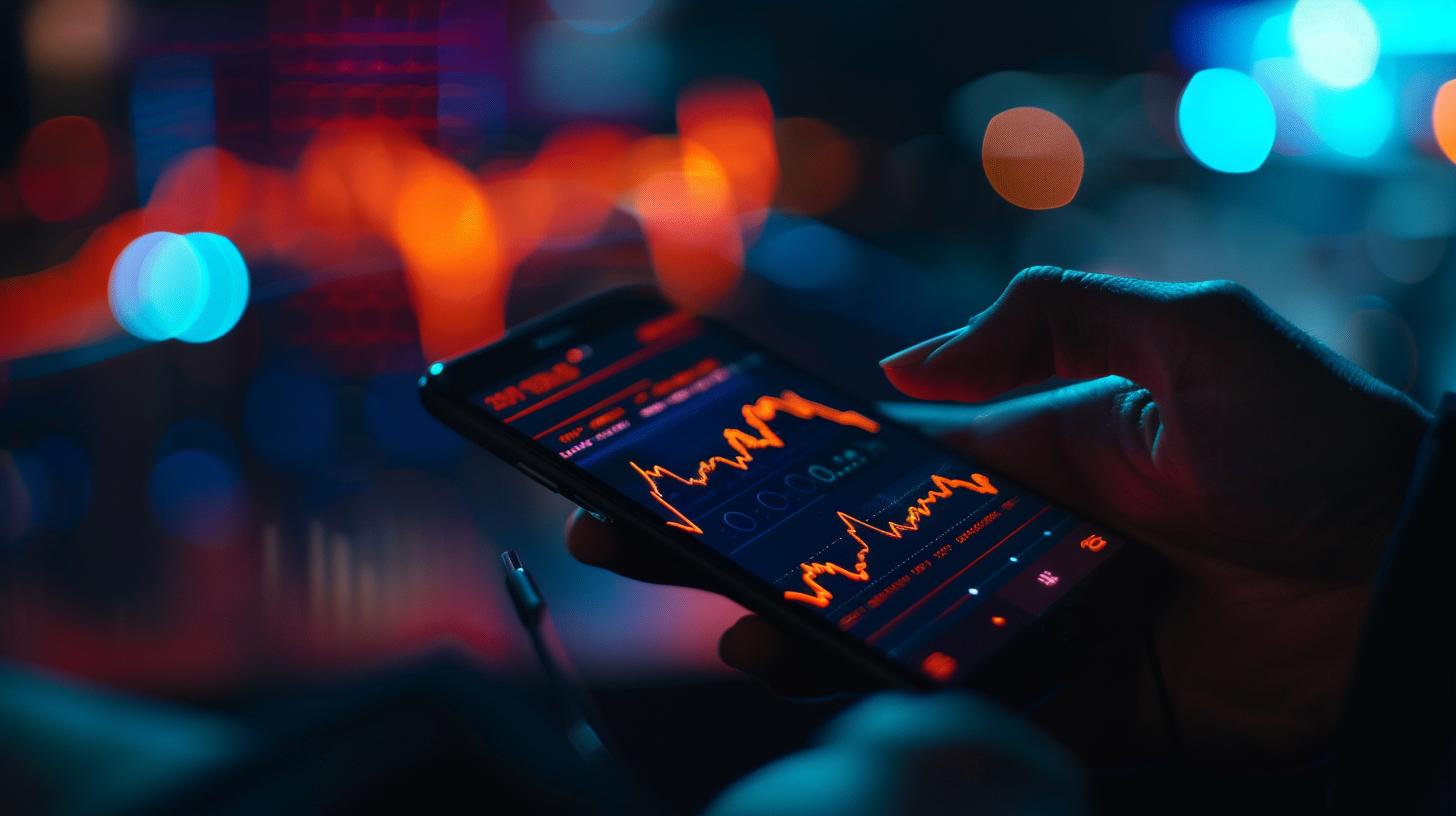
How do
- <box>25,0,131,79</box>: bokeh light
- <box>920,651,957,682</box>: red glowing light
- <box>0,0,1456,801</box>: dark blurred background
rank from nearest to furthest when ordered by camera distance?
1. <box>920,651,957,682</box>: red glowing light
2. <box>0,0,1456,801</box>: dark blurred background
3. <box>25,0,131,79</box>: bokeh light

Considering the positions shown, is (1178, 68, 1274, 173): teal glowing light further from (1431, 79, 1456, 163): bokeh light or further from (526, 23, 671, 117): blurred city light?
(526, 23, 671, 117): blurred city light

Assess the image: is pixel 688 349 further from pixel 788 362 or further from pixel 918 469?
pixel 918 469

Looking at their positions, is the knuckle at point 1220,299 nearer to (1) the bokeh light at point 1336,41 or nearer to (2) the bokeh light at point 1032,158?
(2) the bokeh light at point 1032,158

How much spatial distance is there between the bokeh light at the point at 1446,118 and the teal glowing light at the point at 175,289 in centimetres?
340

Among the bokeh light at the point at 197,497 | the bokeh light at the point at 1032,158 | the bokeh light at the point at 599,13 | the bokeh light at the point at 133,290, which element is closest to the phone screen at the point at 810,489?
the bokeh light at the point at 197,497

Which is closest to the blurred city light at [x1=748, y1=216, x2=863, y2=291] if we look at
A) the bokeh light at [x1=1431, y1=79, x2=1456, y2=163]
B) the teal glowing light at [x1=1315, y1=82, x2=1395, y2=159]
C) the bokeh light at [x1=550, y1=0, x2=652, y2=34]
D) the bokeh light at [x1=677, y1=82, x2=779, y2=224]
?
the bokeh light at [x1=677, y1=82, x2=779, y2=224]

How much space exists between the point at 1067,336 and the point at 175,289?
204 cm

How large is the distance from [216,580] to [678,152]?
3581 millimetres

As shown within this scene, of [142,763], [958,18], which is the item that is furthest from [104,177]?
[958,18]

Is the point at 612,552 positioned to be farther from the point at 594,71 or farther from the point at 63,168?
the point at 594,71

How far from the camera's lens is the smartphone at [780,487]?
788 millimetres

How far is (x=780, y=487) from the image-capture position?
35.5 inches

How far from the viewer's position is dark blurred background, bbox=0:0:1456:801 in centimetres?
150

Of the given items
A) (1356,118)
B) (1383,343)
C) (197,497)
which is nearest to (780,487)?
(197,497)
